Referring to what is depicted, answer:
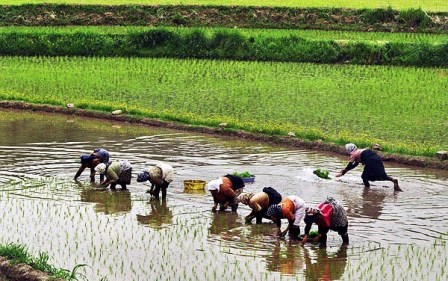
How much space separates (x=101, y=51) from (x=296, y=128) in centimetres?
1153

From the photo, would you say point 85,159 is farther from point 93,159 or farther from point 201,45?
point 201,45

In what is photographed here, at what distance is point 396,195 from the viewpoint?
51.0ft

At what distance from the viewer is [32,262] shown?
426 inches

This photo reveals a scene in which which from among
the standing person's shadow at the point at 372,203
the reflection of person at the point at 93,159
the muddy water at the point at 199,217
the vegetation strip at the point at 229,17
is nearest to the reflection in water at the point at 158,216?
the muddy water at the point at 199,217

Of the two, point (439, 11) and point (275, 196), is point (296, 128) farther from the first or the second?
point (439, 11)

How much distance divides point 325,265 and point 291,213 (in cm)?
128

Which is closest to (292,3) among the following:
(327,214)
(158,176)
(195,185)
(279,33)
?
(279,33)

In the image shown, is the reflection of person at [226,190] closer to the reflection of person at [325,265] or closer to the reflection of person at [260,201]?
the reflection of person at [260,201]

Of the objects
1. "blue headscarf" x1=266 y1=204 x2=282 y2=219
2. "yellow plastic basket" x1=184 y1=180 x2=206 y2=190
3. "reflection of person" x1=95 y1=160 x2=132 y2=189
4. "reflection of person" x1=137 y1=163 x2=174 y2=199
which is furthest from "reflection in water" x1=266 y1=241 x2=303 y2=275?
"reflection of person" x1=95 y1=160 x2=132 y2=189

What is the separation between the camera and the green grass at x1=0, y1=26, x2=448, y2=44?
30750mm

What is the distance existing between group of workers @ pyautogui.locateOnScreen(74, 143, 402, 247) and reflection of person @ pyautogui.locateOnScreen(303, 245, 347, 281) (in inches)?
14.5

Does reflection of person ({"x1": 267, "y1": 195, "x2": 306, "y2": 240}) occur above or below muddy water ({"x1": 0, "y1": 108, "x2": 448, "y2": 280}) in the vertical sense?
above

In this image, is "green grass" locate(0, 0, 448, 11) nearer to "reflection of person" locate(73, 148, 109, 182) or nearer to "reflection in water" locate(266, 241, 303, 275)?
"reflection of person" locate(73, 148, 109, 182)

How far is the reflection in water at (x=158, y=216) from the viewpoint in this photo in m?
13.7
